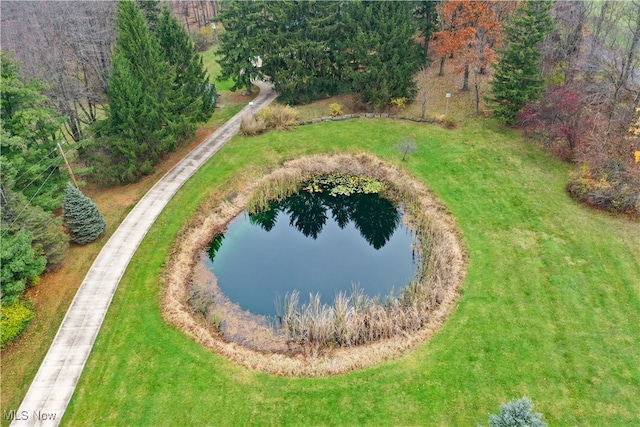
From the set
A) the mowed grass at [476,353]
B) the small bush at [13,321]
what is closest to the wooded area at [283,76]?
the small bush at [13,321]

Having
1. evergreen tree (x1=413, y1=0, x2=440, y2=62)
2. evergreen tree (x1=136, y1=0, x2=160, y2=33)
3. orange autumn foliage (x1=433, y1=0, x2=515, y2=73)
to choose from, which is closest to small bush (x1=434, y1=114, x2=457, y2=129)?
orange autumn foliage (x1=433, y1=0, x2=515, y2=73)

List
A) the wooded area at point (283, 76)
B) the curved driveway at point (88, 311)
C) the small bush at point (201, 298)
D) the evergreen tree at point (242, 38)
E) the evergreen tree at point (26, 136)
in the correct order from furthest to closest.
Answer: the evergreen tree at point (242, 38), the wooded area at point (283, 76), the evergreen tree at point (26, 136), the small bush at point (201, 298), the curved driveway at point (88, 311)

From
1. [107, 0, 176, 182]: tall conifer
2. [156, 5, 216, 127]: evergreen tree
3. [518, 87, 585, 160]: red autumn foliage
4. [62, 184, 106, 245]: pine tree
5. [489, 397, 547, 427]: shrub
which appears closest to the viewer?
[489, 397, 547, 427]: shrub

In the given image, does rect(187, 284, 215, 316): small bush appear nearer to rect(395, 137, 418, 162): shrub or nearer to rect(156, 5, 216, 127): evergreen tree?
rect(156, 5, 216, 127): evergreen tree

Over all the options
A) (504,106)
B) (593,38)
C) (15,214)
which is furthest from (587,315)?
(15,214)

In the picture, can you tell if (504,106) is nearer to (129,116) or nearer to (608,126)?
(608,126)

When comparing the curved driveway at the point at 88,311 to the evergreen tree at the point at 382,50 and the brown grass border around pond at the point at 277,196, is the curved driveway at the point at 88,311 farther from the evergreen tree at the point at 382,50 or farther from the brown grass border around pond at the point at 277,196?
the evergreen tree at the point at 382,50
